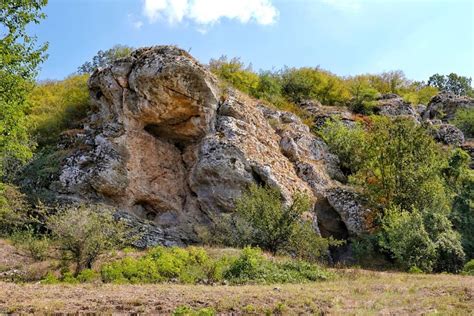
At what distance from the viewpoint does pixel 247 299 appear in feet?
34.4

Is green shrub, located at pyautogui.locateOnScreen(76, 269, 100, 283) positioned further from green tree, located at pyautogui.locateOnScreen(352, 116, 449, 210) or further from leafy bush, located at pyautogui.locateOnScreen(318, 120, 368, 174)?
leafy bush, located at pyautogui.locateOnScreen(318, 120, 368, 174)

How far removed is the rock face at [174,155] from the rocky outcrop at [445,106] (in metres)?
23.6

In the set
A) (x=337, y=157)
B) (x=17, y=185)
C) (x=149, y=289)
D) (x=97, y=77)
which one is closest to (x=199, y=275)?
(x=149, y=289)

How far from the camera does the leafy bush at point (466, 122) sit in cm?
4162

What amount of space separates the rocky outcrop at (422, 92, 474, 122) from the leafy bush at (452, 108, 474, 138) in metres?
2.24

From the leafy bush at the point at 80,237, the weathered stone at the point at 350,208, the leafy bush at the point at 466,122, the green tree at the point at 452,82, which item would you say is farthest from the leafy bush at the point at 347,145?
the green tree at the point at 452,82

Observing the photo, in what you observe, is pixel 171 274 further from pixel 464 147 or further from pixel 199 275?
pixel 464 147

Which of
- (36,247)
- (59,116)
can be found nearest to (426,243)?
(36,247)

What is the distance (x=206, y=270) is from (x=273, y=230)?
544 cm

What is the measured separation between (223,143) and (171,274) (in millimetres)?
11089

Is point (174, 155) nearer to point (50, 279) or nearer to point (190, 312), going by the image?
point (50, 279)

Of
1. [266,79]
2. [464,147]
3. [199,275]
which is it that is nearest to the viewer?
[199,275]

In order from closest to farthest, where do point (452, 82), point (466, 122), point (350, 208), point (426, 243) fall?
point (426, 243) → point (350, 208) → point (466, 122) → point (452, 82)

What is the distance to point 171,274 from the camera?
48.1 ft
